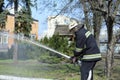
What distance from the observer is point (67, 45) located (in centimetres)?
3375

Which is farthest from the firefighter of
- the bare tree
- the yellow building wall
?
the yellow building wall

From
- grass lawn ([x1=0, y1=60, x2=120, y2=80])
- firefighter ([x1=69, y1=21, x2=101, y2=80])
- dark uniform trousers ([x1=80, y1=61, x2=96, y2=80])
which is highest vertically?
firefighter ([x1=69, y1=21, x2=101, y2=80])

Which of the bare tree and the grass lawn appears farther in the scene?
the grass lawn

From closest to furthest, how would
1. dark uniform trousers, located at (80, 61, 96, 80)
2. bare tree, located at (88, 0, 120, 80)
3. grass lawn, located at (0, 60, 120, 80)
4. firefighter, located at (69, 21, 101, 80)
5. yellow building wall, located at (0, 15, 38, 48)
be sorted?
firefighter, located at (69, 21, 101, 80)
dark uniform trousers, located at (80, 61, 96, 80)
bare tree, located at (88, 0, 120, 80)
grass lawn, located at (0, 60, 120, 80)
yellow building wall, located at (0, 15, 38, 48)

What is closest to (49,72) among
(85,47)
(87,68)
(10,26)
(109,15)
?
(109,15)

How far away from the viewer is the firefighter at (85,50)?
8.95 m

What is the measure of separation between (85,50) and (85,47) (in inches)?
3.1

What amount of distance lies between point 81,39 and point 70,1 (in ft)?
28.8

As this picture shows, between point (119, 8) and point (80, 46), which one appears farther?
point (119, 8)

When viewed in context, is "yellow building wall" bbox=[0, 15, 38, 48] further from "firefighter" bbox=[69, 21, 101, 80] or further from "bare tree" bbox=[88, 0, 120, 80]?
"firefighter" bbox=[69, 21, 101, 80]

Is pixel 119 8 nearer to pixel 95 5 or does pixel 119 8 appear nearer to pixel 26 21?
pixel 95 5

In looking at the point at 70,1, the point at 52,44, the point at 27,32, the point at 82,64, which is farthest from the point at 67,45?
the point at 82,64

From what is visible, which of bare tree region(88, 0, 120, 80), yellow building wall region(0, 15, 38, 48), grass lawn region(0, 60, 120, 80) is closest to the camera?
bare tree region(88, 0, 120, 80)

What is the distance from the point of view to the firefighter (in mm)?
8953
